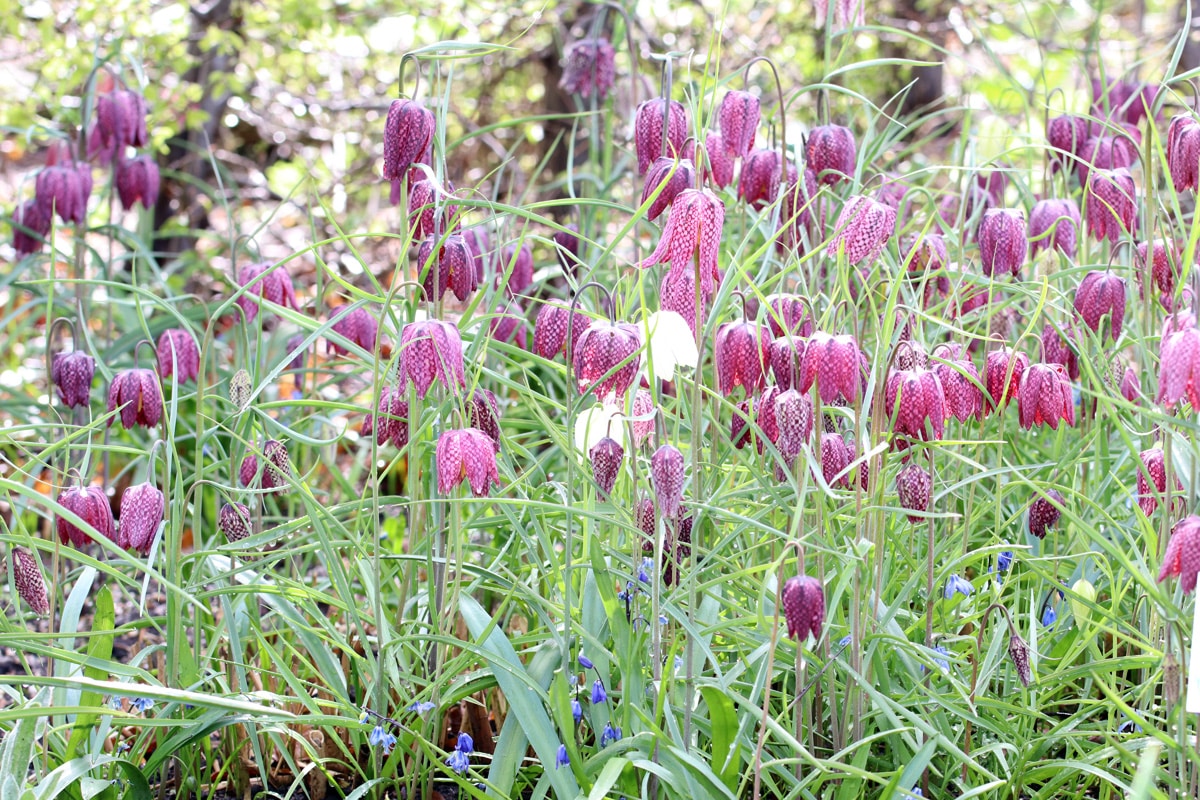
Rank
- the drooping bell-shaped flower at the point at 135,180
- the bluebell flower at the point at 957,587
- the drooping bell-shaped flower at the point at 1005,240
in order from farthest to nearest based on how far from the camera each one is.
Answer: the drooping bell-shaped flower at the point at 135,180 < the drooping bell-shaped flower at the point at 1005,240 < the bluebell flower at the point at 957,587

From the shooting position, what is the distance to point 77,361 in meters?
2.04

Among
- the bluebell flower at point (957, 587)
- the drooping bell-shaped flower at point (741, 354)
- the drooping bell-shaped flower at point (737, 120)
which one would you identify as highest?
the drooping bell-shaped flower at point (737, 120)

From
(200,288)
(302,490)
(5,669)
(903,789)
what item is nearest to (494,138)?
(200,288)

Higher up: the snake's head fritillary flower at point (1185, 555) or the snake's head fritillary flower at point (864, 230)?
the snake's head fritillary flower at point (864, 230)

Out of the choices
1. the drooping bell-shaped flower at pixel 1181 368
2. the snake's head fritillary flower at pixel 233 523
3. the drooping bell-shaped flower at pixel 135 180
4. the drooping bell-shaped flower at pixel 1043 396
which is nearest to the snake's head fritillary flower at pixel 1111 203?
the drooping bell-shaped flower at pixel 1043 396

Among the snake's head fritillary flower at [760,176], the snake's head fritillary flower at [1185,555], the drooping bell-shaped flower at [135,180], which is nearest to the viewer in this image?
the snake's head fritillary flower at [1185,555]

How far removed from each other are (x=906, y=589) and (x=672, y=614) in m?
0.37

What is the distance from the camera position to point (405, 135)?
1488 mm

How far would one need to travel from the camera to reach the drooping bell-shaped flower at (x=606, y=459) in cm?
137

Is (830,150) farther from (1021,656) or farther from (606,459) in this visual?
(1021,656)

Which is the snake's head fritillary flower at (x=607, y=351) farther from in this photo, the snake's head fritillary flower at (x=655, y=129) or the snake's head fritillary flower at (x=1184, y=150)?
the snake's head fritillary flower at (x=1184, y=150)

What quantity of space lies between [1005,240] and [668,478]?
2.43ft

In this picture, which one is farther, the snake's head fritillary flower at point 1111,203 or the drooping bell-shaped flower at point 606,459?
the snake's head fritillary flower at point 1111,203

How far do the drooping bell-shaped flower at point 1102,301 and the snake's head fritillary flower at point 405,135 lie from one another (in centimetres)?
93
